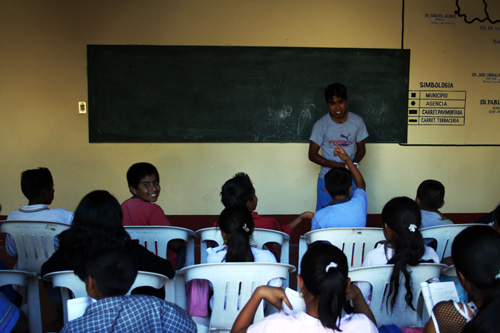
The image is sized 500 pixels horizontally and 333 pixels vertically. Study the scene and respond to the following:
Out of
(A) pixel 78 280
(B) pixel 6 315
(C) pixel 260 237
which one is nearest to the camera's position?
→ (B) pixel 6 315

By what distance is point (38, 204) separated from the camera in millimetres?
3146

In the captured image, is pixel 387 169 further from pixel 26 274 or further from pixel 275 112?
pixel 26 274

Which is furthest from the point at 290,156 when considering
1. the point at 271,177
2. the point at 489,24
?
the point at 489,24

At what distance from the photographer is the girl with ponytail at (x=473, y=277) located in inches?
60.0

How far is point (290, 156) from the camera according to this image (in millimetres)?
5195

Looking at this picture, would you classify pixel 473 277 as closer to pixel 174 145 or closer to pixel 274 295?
pixel 274 295

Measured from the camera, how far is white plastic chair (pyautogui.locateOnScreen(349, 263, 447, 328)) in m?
2.12

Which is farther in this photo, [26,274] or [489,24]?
[489,24]

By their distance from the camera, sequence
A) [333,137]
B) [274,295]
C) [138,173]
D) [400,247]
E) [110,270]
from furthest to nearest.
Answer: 1. [333,137]
2. [138,173]
3. [400,247]
4. [274,295]
5. [110,270]

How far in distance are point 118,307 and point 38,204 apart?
1796 mm

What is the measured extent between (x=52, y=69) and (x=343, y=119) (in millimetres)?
2855

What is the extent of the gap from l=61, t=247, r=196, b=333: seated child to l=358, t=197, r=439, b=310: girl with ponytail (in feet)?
2.97

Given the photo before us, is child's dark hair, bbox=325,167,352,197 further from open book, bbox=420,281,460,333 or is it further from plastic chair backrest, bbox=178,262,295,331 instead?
open book, bbox=420,281,460,333

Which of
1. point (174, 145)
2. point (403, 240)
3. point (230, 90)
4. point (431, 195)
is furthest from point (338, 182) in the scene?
point (174, 145)
